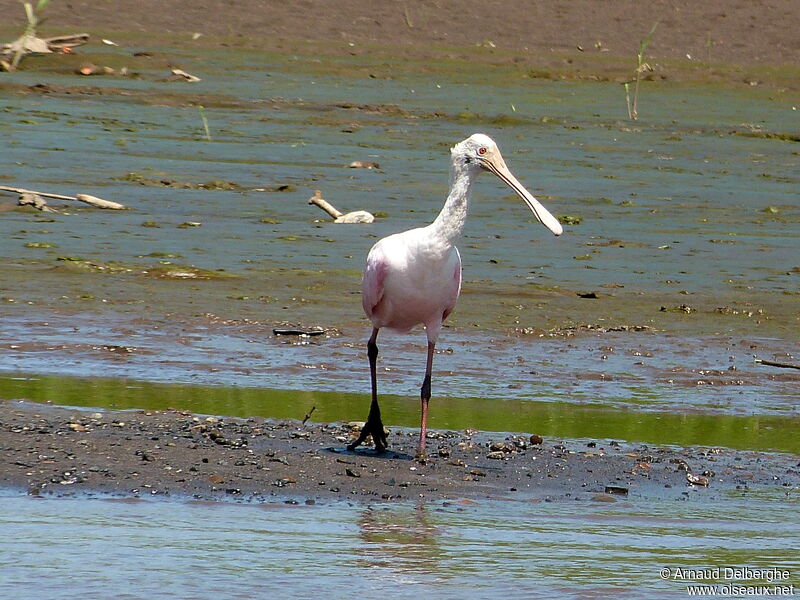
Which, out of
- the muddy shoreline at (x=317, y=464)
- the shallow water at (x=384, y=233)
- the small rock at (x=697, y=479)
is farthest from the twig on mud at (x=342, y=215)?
the small rock at (x=697, y=479)

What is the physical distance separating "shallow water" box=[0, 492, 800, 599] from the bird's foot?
2.89ft

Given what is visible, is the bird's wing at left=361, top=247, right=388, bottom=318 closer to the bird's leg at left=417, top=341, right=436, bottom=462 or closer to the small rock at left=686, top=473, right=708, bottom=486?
the bird's leg at left=417, top=341, right=436, bottom=462

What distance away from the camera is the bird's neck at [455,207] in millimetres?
7184

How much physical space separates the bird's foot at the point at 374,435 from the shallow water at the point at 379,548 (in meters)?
0.88

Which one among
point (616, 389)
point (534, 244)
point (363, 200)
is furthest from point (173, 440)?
point (363, 200)

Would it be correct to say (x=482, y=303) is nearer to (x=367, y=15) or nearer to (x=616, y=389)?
(x=616, y=389)

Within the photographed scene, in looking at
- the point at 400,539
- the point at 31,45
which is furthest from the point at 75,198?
the point at 31,45

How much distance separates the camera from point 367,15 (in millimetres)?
26594

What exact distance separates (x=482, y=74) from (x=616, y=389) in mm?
15085

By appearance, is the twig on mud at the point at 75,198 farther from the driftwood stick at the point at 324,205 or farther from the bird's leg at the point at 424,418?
the bird's leg at the point at 424,418

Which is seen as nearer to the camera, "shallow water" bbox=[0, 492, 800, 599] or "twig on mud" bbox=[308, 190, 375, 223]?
"shallow water" bbox=[0, 492, 800, 599]

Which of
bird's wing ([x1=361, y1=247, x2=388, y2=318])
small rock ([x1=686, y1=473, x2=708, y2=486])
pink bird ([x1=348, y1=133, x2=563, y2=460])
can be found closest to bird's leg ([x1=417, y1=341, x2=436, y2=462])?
pink bird ([x1=348, y1=133, x2=563, y2=460])

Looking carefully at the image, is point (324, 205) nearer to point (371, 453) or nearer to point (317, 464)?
point (371, 453)

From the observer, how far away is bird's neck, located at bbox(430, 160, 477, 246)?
283 inches
